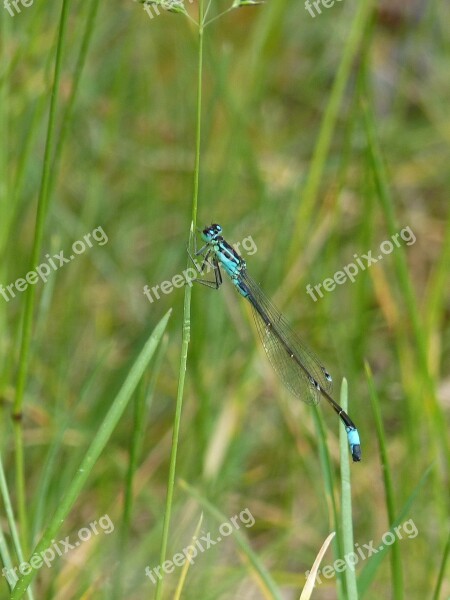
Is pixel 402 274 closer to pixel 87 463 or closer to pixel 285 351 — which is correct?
pixel 285 351

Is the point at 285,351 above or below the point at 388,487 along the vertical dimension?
above

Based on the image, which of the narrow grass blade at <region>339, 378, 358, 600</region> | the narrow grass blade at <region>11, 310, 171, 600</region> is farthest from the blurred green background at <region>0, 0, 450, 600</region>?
the narrow grass blade at <region>11, 310, 171, 600</region>

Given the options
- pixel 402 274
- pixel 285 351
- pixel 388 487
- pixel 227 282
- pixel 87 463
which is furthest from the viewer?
pixel 227 282

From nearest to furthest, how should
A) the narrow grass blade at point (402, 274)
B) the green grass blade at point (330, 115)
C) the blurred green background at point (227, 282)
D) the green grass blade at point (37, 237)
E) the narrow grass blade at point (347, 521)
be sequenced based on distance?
1. the narrow grass blade at point (347, 521)
2. the green grass blade at point (37, 237)
3. the narrow grass blade at point (402, 274)
4. the blurred green background at point (227, 282)
5. the green grass blade at point (330, 115)

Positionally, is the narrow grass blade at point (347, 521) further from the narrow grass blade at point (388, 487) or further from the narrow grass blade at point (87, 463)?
the narrow grass blade at point (87, 463)

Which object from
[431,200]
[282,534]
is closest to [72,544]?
[282,534]

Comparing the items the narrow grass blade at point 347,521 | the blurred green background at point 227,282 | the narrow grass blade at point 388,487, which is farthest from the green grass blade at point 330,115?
the narrow grass blade at point 347,521

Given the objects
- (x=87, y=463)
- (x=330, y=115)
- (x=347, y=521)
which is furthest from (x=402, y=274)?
(x=87, y=463)
